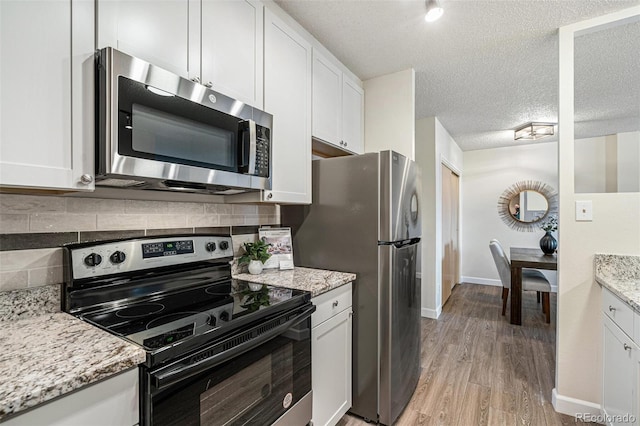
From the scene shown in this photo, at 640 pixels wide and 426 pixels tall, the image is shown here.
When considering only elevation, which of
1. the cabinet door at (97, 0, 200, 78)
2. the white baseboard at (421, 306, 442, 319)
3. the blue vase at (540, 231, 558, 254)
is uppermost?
the cabinet door at (97, 0, 200, 78)

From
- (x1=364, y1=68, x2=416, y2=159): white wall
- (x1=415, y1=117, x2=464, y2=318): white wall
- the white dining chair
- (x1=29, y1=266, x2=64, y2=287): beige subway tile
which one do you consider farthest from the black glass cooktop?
the white dining chair

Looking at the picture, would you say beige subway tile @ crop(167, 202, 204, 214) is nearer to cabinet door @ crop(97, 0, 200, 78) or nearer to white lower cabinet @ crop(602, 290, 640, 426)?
cabinet door @ crop(97, 0, 200, 78)

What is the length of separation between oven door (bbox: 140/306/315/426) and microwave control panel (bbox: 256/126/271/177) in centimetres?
71

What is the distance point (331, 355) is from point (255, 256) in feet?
2.31

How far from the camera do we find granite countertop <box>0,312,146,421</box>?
649 mm

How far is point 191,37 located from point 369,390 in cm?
207

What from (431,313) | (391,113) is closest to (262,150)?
(391,113)

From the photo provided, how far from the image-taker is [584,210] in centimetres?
194

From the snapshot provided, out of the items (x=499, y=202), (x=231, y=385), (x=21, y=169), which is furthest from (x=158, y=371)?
(x=499, y=202)

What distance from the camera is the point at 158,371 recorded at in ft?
2.77

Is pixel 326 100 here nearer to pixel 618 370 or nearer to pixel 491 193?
pixel 618 370

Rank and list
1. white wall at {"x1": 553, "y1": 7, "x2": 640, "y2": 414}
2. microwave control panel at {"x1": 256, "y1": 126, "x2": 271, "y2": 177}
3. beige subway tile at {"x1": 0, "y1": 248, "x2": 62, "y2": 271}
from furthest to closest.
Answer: white wall at {"x1": 553, "y1": 7, "x2": 640, "y2": 414}, microwave control panel at {"x1": 256, "y1": 126, "x2": 271, "y2": 177}, beige subway tile at {"x1": 0, "y1": 248, "x2": 62, "y2": 271}

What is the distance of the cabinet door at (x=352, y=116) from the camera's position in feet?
7.95

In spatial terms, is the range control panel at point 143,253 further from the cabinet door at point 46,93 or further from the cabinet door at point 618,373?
the cabinet door at point 618,373
